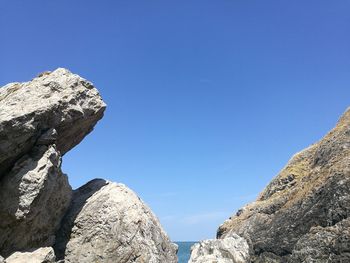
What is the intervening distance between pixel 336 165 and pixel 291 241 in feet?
28.2

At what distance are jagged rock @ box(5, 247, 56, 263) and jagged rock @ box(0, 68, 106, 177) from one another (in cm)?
404

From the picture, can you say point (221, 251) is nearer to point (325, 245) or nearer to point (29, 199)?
point (325, 245)

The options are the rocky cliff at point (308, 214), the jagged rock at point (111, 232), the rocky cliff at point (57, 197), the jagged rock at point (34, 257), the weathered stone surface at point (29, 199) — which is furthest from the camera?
the rocky cliff at point (308, 214)

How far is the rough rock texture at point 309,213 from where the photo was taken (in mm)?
36312

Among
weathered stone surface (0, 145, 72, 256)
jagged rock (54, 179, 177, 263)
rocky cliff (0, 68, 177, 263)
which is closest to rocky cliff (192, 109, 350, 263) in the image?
jagged rock (54, 179, 177, 263)

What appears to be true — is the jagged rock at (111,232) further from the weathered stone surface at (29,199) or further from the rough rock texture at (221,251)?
the rough rock texture at (221,251)

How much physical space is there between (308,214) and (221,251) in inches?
379

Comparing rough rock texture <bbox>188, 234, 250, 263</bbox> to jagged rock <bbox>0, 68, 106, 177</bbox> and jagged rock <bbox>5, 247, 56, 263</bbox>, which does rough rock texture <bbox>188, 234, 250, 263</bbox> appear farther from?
jagged rock <bbox>5, 247, 56, 263</bbox>

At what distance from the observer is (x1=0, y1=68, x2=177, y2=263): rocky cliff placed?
775 inches

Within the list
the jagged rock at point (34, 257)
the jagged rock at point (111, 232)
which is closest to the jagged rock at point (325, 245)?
the jagged rock at point (111, 232)

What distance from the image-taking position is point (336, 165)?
41031 millimetres

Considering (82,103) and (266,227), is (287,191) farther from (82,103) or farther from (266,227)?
(82,103)

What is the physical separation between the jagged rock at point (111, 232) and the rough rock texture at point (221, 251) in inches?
442

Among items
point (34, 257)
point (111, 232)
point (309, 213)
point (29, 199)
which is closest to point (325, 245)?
point (309, 213)
